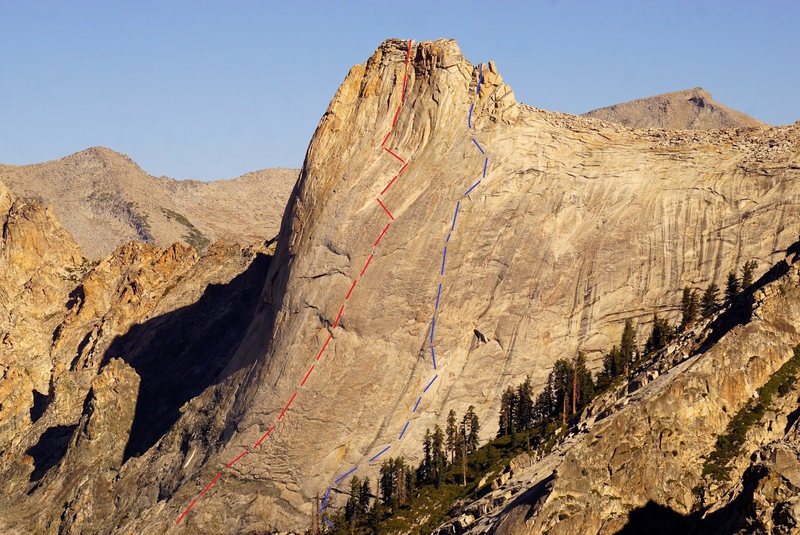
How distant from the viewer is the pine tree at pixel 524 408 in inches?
3716

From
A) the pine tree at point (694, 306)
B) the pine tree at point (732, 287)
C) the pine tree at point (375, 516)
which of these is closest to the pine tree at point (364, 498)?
the pine tree at point (375, 516)

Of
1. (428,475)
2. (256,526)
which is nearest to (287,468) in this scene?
(256,526)

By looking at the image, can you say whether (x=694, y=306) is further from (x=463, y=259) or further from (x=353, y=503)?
(x=353, y=503)

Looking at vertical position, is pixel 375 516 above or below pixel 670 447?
below

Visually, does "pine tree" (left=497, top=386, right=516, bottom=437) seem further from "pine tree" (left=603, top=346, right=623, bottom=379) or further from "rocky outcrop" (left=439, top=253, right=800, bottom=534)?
"rocky outcrop" (left=439, top=253, right=800, bottom=534)

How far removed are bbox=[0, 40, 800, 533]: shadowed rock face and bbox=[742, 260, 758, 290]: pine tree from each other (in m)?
1.57

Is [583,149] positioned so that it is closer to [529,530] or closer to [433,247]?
[433,247]

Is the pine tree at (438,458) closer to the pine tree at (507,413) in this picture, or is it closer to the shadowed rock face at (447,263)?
the shadowed rock face at (447,263)

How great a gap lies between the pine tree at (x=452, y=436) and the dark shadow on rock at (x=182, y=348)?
25906 mm

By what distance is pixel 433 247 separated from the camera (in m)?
101

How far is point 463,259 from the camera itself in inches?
3984

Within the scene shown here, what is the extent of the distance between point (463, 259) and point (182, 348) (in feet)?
Result: 119

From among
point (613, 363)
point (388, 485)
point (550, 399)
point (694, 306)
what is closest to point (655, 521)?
point (550, 399)

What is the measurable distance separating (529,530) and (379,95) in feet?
168
